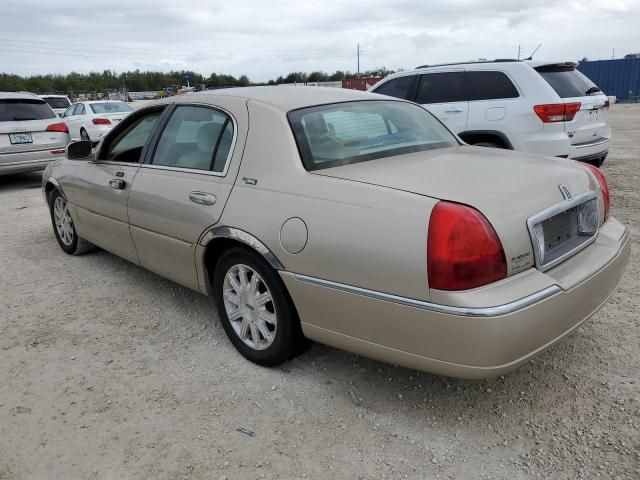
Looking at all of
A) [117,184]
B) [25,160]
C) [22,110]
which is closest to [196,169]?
[117,184]

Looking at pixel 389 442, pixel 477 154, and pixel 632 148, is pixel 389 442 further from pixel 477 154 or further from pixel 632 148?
pixel 632 148

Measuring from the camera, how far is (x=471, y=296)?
6.93 ft

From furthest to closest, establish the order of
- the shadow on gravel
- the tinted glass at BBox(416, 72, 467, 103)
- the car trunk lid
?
1. the shadow on gravel
2. the tinted glass at BBox(416, 72, 467, 103)
3. the car trunk lid

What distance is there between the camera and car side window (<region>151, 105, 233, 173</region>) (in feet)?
10.4

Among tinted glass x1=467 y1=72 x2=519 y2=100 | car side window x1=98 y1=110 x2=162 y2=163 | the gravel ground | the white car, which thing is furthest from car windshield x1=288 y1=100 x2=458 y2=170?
the white car

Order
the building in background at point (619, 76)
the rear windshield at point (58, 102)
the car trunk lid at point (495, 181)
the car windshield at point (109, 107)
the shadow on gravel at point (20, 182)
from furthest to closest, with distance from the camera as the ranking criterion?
1. the building in background at point (619, 76)
2. the rear windshield at point (58, 102)
3. the car windshield at point (109, 107)
4. the shadow on gravel at point (20, 182)
5. the car trunk lid at point (495, 181)

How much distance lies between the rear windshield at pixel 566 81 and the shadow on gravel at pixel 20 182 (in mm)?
8602

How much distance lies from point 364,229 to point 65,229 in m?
3.96

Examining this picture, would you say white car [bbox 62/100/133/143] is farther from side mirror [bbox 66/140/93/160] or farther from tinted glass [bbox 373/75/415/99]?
side mirror [bbox 66/140/93/160]

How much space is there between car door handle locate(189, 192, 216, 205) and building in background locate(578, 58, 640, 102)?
33847mm

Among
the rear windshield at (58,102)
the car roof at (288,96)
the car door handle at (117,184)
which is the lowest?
the car door handle at (117,184)

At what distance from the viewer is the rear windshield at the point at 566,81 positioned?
6270mm

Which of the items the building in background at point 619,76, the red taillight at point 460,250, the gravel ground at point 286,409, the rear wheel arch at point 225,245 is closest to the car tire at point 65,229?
the gravel ground at point 286,409

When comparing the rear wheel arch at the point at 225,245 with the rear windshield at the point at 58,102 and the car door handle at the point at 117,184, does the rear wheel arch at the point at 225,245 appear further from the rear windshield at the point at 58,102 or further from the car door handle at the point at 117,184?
the rear windshield at the point at 58,102
